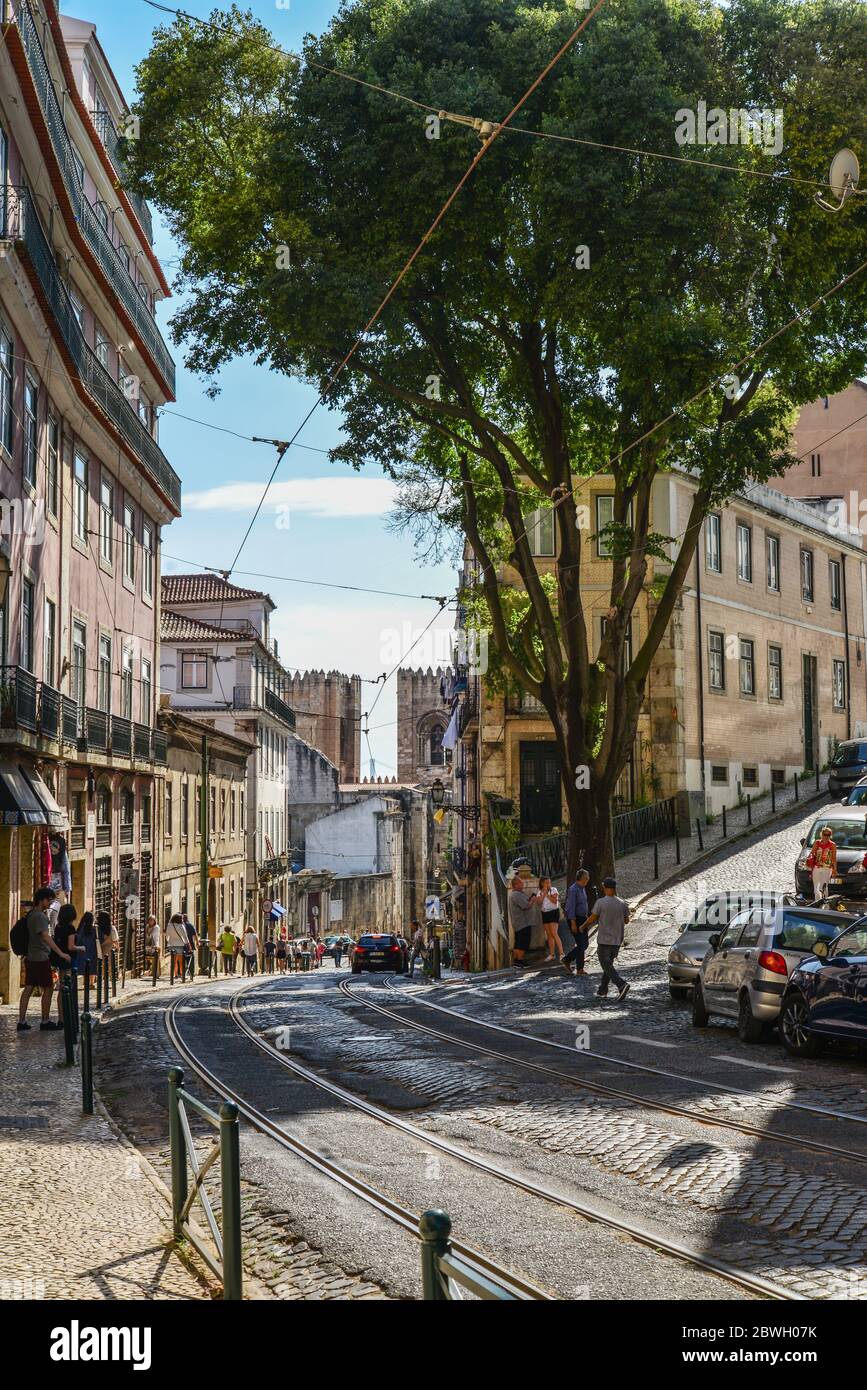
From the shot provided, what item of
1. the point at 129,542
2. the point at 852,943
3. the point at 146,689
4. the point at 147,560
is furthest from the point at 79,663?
the point at 852,943

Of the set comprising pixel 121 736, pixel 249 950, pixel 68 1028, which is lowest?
pixel 249 950

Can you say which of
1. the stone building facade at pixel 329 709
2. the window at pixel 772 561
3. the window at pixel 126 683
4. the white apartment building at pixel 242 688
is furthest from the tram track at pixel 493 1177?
the stone building facade at pixel 329 709

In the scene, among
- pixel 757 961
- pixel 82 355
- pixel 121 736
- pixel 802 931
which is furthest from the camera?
pixel 121 736

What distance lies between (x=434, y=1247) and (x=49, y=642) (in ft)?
77.8

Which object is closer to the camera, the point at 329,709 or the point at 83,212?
the point at 83,212

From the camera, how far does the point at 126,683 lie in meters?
34.7

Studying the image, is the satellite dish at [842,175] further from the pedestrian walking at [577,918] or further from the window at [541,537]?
the window at [541,537]

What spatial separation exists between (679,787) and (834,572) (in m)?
14.7

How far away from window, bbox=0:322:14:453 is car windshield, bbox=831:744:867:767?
21.7 m

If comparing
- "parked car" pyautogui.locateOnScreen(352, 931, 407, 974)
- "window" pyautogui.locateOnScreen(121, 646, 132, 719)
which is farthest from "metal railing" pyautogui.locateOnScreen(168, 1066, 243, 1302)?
"parked car" pyautogui.locateOnScreen(352, 931, 407, 974)

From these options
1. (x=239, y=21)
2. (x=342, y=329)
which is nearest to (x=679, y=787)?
(x=342, y=329)

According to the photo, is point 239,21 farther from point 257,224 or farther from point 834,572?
point 834,572

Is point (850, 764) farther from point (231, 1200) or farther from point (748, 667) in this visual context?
point (231, 1200)

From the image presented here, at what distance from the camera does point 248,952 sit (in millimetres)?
40750
